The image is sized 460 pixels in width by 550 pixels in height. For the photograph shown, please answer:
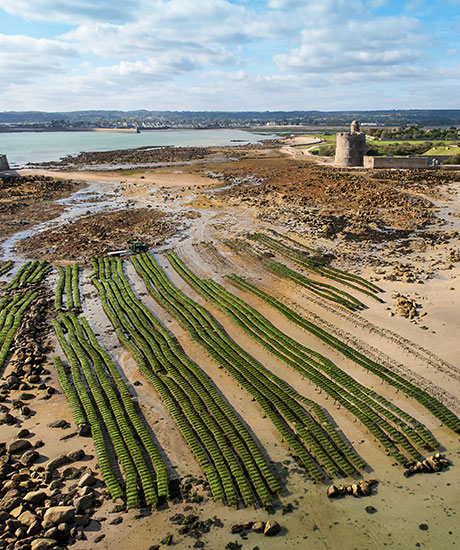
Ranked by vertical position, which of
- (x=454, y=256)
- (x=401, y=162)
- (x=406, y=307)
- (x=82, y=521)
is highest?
(x=401, y=162)

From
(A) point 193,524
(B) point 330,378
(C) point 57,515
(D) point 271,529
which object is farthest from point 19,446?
(B) point 330,378

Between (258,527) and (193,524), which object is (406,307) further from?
(193,524)

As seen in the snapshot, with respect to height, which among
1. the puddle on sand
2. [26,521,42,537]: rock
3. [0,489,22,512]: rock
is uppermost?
the puddle on sand

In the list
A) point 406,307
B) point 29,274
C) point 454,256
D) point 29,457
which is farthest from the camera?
point 454,256

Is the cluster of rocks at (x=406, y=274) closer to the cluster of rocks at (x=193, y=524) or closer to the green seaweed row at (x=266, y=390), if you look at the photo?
the green seaweed row at (x=266, y=390)

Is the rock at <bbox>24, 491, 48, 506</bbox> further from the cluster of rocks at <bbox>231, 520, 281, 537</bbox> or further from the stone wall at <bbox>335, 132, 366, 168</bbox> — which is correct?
the stone wall at <bbox>335, 132, 366, 168</bbox>

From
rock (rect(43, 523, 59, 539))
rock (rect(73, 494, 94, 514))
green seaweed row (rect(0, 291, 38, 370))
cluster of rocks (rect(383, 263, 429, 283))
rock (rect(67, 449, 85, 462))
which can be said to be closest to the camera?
rock (rect(43, 523, 59, 539))

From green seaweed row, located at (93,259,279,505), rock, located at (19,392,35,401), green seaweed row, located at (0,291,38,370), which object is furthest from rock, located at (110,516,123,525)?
green seaweed row, located at (0,291,38,370)

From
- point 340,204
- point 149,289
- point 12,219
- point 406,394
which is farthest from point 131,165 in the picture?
point 406,394
